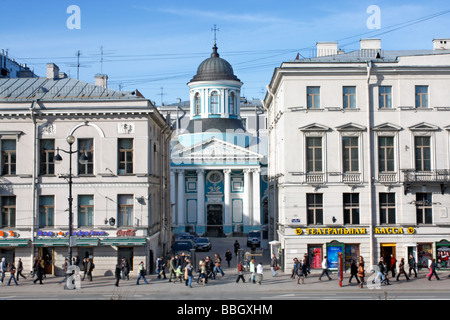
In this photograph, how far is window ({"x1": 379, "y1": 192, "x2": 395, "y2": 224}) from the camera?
31.6 m

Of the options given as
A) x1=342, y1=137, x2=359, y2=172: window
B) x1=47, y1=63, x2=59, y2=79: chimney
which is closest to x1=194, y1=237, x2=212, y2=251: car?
x1=47, y1=63, x2=59, y2=79: chimney

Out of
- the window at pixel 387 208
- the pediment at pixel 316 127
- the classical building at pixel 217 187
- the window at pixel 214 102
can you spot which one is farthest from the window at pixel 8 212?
the window at pixel 214 102

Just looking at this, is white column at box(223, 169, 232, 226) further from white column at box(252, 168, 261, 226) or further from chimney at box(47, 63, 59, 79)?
chimney at box(47, 63, 59, 79)

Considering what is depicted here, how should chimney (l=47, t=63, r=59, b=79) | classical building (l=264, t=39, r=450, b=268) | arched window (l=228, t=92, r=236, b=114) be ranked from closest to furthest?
classical building (l=264, t=39, r=450, b=268), chimney (l=47, t=63, r=59, b=79), arched window (l=228, t=92, r=236, b=114)

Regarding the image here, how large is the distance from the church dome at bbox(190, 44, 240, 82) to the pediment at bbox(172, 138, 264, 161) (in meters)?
11.9

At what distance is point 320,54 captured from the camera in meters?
37.8

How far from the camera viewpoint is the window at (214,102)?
7588 centimetres

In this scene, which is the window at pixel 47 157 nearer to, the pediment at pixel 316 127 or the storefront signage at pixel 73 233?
the storefront signage at pixel 73 233

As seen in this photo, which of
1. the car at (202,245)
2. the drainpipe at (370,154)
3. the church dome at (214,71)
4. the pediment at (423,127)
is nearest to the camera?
the drainpipe at (370,154)

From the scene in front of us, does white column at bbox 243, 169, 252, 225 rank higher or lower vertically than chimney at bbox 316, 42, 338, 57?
lower

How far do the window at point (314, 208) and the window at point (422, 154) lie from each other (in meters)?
6.34

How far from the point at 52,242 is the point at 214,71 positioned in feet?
162

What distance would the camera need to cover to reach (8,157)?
1260 inches

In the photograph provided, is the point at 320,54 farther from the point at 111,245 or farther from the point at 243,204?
the point at 243,204
